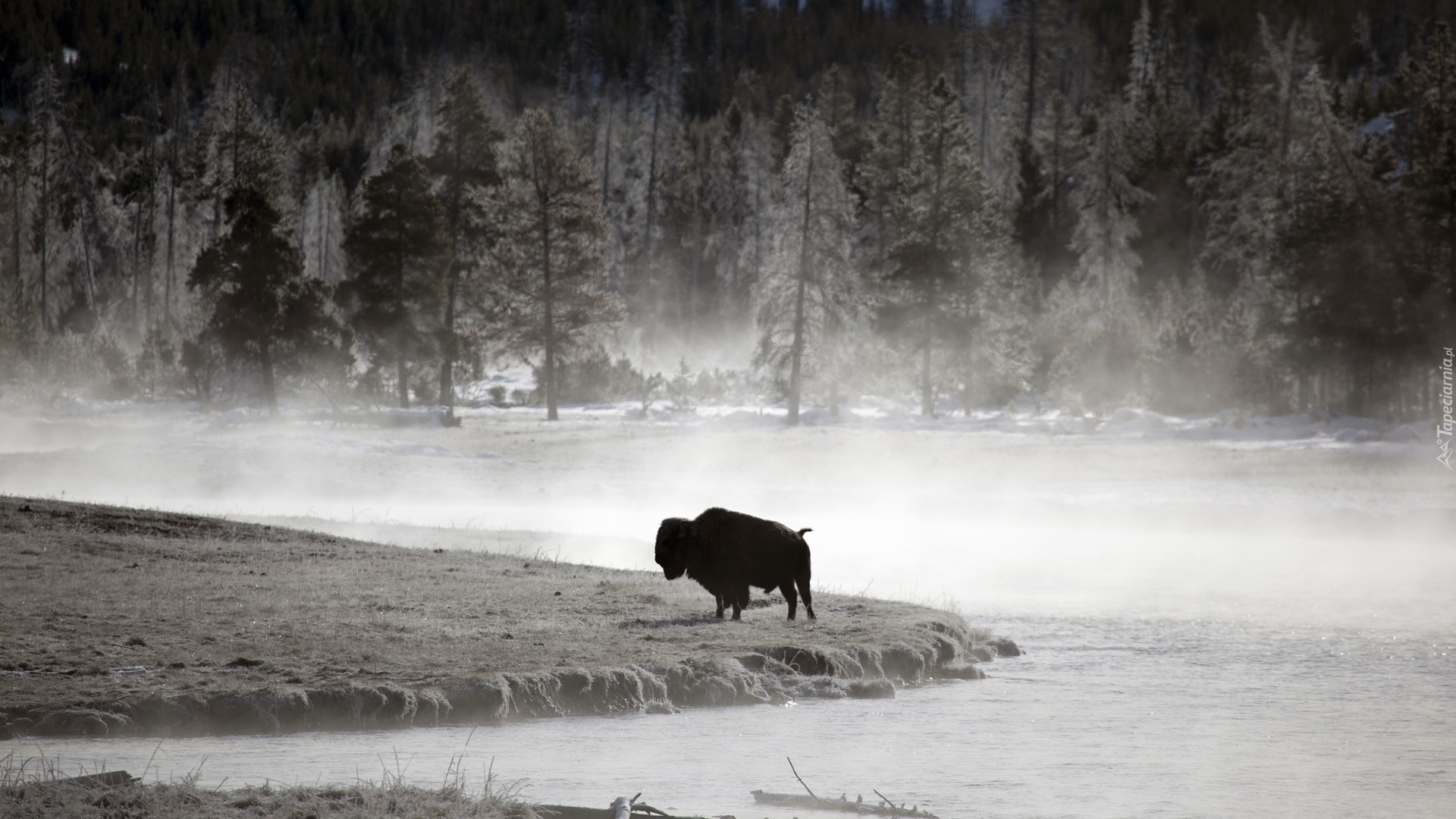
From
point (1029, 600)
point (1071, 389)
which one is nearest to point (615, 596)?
point (1029, 600)

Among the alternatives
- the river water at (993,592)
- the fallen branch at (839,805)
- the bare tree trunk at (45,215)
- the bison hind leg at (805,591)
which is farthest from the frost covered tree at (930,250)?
the bare tree trunk at (45,215)

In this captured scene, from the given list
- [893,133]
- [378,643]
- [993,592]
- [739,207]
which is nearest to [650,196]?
[739,207]

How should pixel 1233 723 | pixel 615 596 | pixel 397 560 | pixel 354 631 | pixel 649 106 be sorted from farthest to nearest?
pixel 649 106
pixel 397 560
pixel 615 596
pixel 354 631
pixel 1233 723

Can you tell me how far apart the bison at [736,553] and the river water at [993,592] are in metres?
1.67

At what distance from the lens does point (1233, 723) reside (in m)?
9.20

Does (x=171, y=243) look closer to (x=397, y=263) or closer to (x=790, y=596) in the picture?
(x=397, y=263)

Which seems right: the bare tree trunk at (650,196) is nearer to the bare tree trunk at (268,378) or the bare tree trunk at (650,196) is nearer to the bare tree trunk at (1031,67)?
the bare tree trunk at (1031,67)

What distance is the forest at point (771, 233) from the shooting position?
42312 millimetres

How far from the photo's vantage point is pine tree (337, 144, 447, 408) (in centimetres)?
4688

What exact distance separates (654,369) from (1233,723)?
204 feet

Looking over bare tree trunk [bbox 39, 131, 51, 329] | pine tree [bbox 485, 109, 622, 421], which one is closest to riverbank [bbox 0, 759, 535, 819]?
pine tree [bbox 485, 109, 622, 421]

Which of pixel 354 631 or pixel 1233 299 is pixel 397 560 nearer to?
pixel 354 631

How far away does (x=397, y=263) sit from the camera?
1852 inches

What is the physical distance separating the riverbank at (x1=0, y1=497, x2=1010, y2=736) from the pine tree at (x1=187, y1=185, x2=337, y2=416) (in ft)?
89.5
